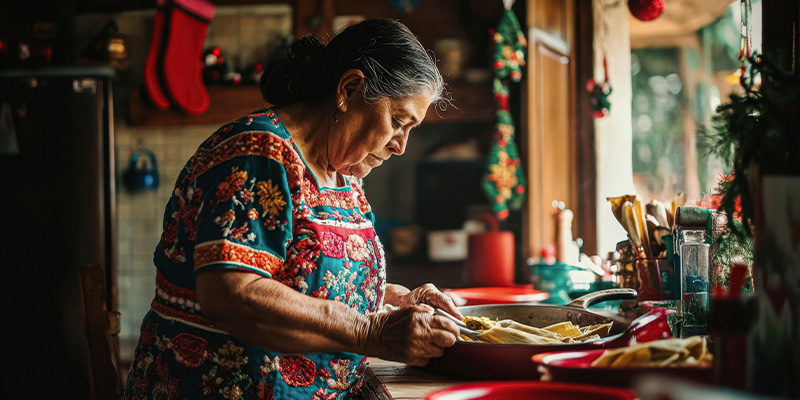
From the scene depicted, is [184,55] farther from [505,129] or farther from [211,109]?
[505,129]

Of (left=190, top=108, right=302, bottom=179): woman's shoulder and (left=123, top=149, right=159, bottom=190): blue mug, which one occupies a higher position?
(left=123, top=149, right=159, bottom=190): blue mug

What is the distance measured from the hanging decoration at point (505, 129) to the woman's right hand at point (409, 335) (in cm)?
288

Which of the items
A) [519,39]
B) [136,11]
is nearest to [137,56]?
[136,11]

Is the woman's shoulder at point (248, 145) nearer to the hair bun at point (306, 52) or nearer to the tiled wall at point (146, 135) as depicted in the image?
the hair bun at point (306, 52)

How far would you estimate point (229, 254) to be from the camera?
1.06 m

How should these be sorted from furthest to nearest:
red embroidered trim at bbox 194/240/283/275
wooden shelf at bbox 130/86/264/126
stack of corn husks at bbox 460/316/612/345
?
wooden shelf at bbox 130/86/264/126
stack of corn husks at bbox 460/316/612/345
red embroidered trim at bbox 194/240/283/275

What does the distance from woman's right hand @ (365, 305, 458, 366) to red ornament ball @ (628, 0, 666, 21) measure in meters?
1.61

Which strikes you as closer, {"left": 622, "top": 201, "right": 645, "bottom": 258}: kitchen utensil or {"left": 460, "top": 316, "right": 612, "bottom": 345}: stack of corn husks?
{"left": 460, "top": 316, "right": 612, "bottom": 345}: stack of corn husks

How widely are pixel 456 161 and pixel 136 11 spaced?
2.27 m

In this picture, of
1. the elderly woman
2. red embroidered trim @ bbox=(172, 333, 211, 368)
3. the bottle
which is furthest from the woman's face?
the bottle

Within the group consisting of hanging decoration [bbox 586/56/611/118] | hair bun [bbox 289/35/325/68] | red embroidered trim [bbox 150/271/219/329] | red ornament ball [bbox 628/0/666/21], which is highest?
red ornament ball [bbox 628/0/666/21]

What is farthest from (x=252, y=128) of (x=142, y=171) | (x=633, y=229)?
(x=142, y=171)

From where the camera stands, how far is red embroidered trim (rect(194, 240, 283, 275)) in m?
1.06

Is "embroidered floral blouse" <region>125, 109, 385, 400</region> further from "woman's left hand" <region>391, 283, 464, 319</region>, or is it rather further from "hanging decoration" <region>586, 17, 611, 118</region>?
"hanging decoration" <region>586, 17, 611, 118</region>
